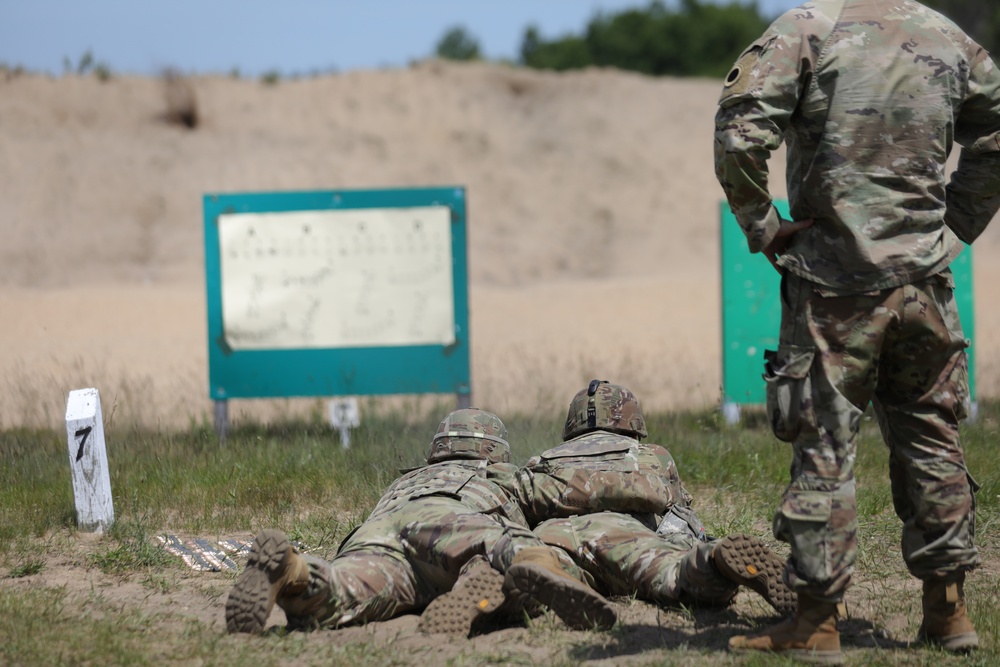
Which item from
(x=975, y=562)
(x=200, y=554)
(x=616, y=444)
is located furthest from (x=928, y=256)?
(x=200, y=554)

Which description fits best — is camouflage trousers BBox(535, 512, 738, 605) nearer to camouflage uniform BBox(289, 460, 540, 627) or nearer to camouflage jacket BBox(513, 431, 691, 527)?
camouflage jacket BBox(513, 431, 691, 527)

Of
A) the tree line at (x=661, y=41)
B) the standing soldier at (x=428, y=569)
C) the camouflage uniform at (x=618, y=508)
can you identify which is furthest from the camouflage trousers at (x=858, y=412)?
the tree line at (x=661, y=41)

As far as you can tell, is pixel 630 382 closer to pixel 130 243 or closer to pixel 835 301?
pixel 835 301

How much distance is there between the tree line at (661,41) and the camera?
44500 millimetres

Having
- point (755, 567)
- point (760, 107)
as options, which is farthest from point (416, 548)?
point (760, 107)

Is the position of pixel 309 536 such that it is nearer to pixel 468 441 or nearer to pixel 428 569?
pixel 468 441

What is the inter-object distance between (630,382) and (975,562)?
28.2 feet

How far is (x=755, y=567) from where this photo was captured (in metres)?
3.68

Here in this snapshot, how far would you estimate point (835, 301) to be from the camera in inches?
131

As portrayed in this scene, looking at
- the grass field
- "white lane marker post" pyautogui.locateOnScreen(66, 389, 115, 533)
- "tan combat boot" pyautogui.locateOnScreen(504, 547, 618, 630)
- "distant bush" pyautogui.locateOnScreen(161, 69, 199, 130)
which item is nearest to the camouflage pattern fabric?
the grass field

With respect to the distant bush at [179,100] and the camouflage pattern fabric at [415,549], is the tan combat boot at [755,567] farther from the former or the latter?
the distant bush at [179,100]

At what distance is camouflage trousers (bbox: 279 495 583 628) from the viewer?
3.90 meters

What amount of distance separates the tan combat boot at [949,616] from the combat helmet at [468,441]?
1935 mm

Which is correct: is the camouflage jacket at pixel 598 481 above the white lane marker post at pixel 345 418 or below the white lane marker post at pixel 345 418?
above
